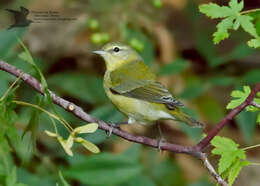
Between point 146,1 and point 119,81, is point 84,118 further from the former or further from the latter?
point 146,1

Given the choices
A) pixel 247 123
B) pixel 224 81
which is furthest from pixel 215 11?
pixel 247 123

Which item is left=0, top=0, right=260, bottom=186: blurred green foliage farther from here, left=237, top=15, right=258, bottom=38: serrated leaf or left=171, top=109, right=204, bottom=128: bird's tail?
left=171, top=109, right=204, bottom=128: bird's tail

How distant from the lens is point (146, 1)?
5.68 meters

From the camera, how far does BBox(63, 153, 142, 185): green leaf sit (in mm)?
3854

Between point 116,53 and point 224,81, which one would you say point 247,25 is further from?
point 224,81

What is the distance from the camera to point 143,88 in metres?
3.90

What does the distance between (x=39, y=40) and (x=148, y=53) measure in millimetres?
2064

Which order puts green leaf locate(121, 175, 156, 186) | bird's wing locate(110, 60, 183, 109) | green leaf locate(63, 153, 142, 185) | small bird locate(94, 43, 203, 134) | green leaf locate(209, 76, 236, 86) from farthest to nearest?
green leaf locate(209, 76, 236, 86) < green leaf locate(121, 175, 156, 186) < green leaf locate(63, 153, 142, 185) < bird's wing locate(110, 60, 183, 109) < small bird locate(94, 43, 203, 134)

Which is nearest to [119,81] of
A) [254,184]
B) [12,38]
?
[12,38]

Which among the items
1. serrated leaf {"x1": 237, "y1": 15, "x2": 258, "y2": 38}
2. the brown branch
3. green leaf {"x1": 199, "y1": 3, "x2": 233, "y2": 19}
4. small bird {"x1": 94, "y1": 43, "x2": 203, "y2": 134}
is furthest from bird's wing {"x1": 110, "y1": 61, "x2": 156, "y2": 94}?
the brown branch

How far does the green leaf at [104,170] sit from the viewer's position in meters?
3.85

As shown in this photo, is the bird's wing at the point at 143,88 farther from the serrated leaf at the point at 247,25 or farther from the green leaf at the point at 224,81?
the serrated leaf at the point at 247,25

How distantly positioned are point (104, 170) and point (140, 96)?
63 centimetres

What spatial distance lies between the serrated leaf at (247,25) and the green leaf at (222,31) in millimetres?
45
